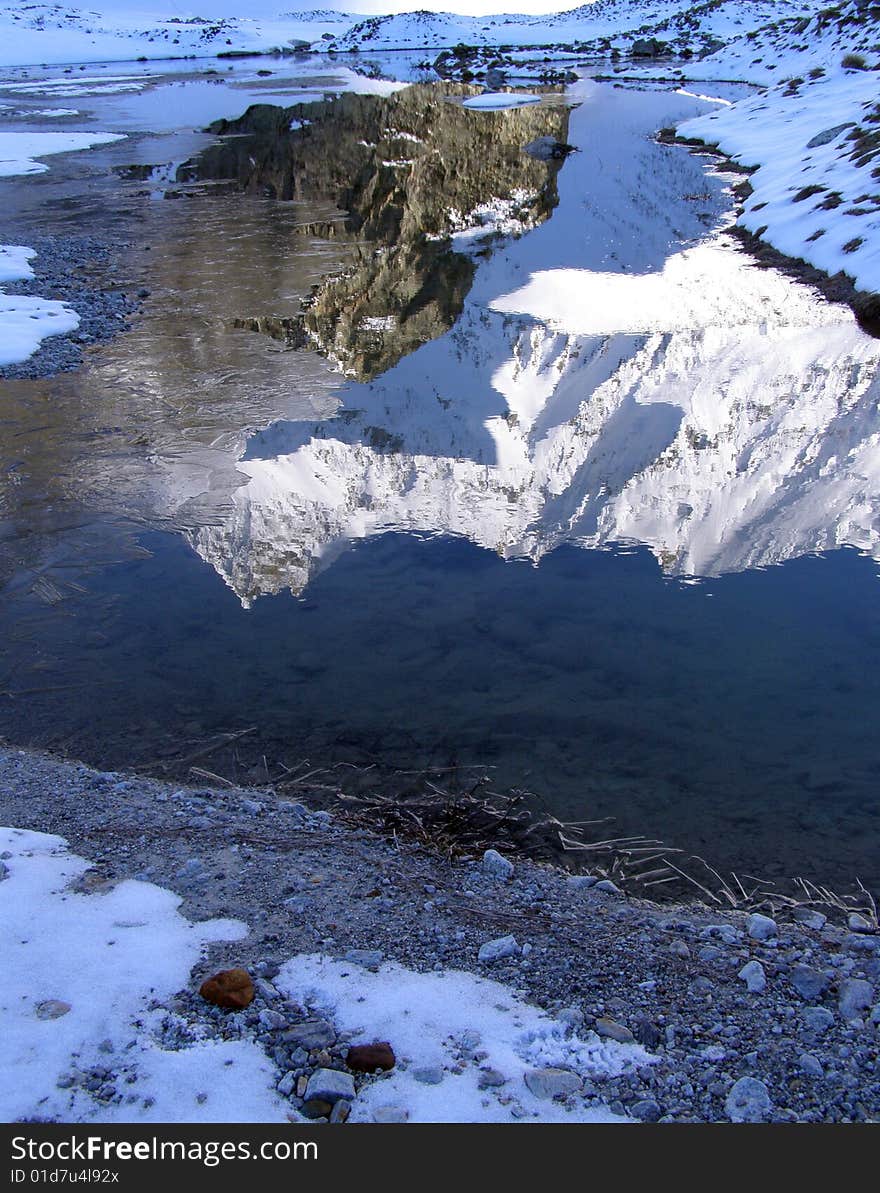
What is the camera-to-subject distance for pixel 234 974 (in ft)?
11.3

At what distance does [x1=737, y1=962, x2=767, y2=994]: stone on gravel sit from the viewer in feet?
11.9

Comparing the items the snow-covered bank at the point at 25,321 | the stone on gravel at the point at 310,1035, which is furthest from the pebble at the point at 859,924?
the snow-covered bank at the point at 25,321

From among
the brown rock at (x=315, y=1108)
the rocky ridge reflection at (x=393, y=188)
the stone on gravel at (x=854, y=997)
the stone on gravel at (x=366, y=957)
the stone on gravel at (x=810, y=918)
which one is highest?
the rocky ridge reflection at (x=393, y=188)

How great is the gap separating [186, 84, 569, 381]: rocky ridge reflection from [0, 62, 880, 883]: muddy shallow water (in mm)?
259

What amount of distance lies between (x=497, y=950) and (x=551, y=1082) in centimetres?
77

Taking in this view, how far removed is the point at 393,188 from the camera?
23.8 metres

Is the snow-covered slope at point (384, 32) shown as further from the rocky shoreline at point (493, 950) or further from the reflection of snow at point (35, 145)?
the rocky shoreline at point (493, 950)

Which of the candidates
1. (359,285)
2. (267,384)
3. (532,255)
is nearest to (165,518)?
(267,384)

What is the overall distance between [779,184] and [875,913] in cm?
2266

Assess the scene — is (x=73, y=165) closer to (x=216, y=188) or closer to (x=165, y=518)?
(x=216, y=188)

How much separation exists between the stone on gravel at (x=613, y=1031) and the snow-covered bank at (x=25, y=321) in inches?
471

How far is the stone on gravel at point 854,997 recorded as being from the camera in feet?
11.5

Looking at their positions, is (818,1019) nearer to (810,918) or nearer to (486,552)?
(810,918)

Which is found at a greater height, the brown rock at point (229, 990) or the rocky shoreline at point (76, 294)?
the rocky shoreline at point (76, 294)
